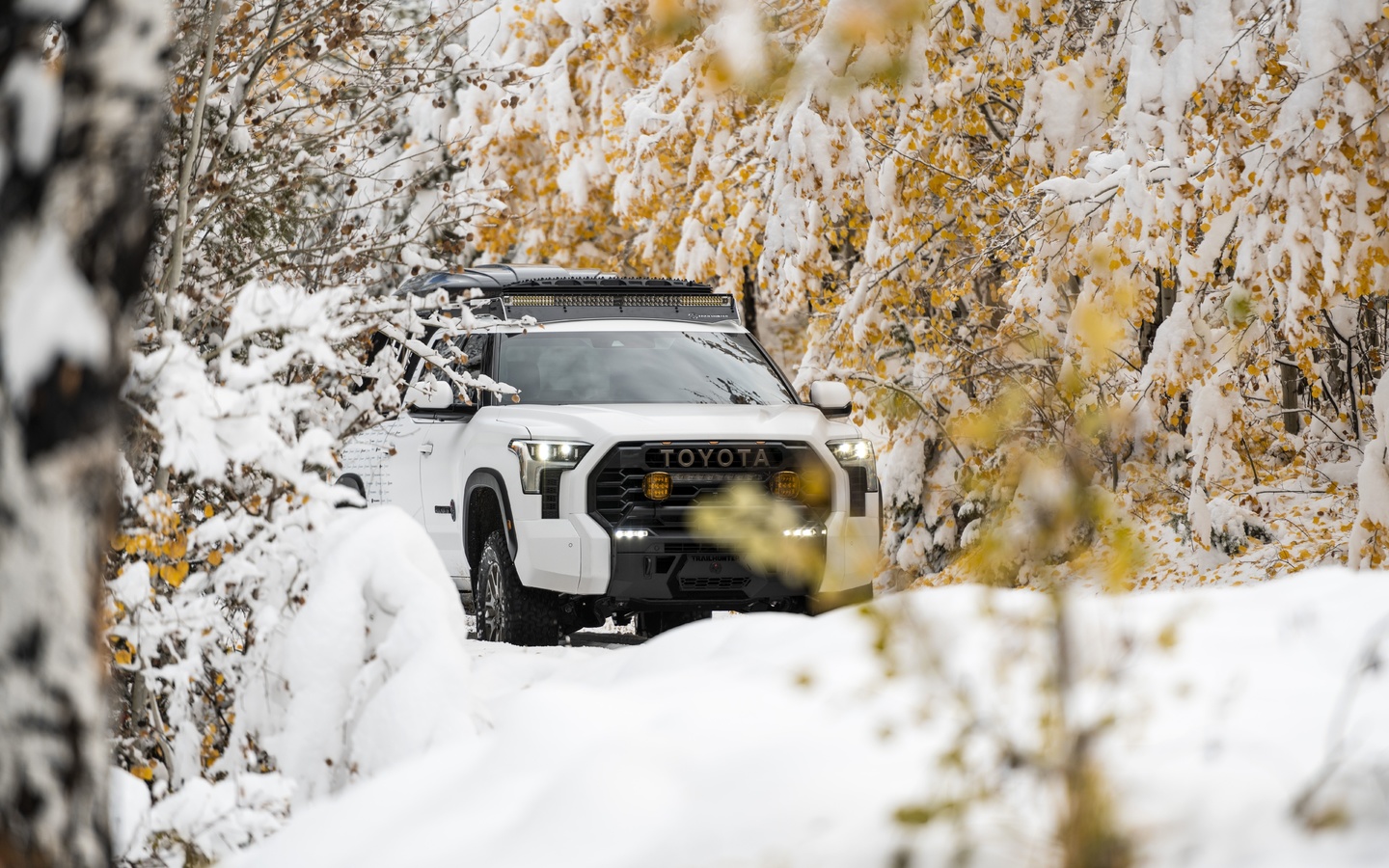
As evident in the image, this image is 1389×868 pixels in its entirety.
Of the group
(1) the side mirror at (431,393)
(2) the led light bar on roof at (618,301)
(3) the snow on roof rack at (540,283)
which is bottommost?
(1) the side mirror at (431,393)

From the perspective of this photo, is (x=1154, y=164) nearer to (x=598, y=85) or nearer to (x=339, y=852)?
(x=339, y=852)

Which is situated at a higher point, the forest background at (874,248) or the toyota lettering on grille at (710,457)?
the forest background at (874,248)

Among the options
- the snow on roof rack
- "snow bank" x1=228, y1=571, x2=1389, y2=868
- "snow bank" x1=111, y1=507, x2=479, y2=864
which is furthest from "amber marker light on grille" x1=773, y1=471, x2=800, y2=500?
"snow bank" x1=228, y1=571, x2=1389, y2=868

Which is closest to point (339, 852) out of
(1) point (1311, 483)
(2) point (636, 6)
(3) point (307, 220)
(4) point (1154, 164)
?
(3) point (307, 220)

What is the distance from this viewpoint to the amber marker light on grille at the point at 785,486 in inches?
320

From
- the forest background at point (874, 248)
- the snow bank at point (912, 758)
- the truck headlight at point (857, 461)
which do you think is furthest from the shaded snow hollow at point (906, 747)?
the truck headlight at point (857, 461)

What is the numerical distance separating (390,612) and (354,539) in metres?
0.25

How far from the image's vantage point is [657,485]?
7.98 metres

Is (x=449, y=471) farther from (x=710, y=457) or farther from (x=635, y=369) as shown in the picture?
(x=710, y=457)

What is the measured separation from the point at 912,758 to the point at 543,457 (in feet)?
17.1

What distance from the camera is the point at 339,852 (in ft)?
9.70

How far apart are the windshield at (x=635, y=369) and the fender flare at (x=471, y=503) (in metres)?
0.53

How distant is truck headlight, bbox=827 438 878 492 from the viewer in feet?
27.7

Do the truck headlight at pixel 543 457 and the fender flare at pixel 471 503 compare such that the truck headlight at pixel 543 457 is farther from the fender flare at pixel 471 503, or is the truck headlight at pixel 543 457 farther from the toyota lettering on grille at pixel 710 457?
the toyota lettering on grille at pixel 710 457
